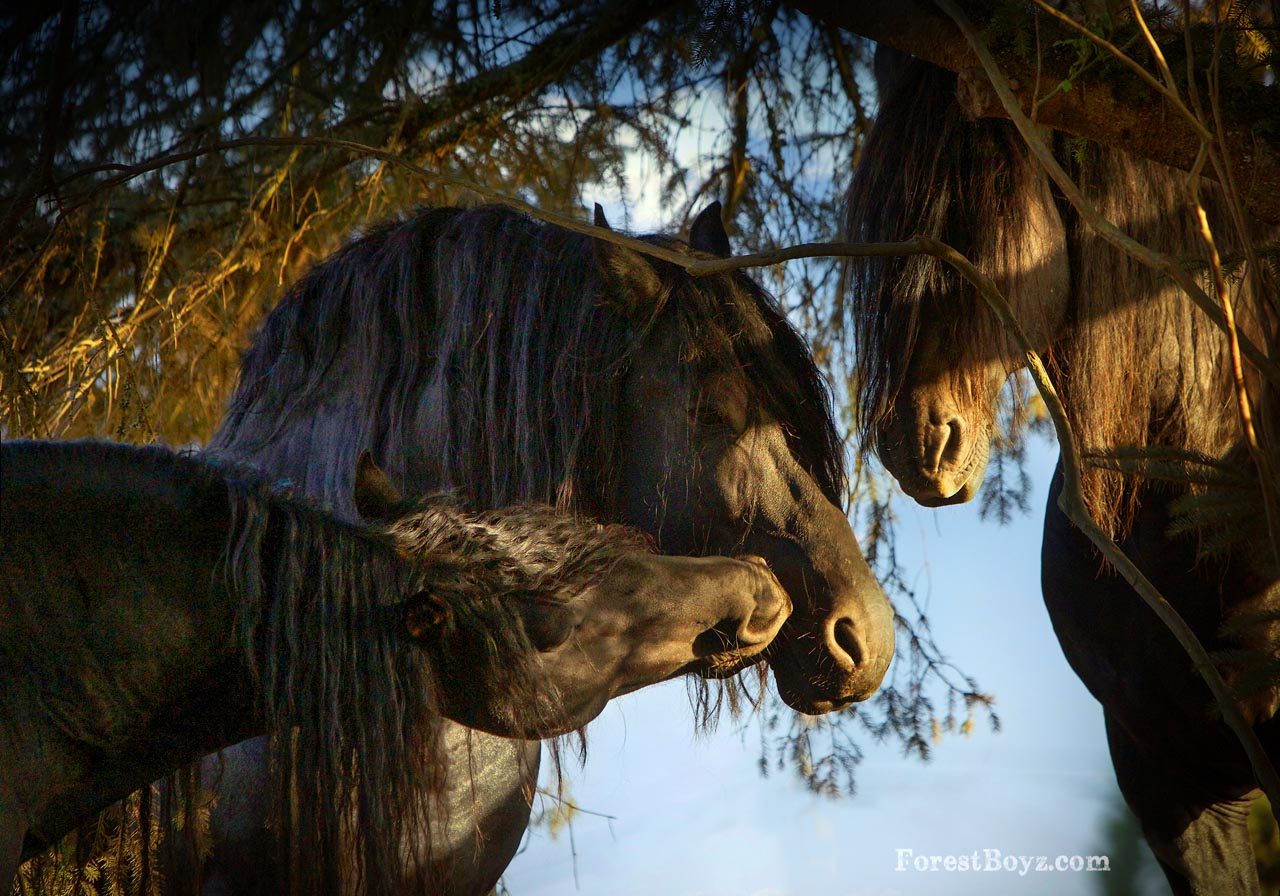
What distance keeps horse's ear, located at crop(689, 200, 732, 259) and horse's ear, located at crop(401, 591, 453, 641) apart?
1102 millimetres

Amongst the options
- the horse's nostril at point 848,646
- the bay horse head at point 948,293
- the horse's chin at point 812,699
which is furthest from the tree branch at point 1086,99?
the horse's chin at point 812,699

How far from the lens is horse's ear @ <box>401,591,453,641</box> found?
3.88 feet

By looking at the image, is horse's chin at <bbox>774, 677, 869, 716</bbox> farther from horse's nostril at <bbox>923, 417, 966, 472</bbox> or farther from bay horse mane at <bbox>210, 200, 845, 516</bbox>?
horse's nostril at <bbox>923, 417, 966, 472</bbox>

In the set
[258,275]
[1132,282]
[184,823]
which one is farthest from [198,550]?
[258,275]

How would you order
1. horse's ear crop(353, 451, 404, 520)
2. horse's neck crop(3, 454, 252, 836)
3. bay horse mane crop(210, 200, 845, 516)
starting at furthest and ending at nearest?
bay horse mane crop(210, 200, 845, 516) → horse's ear crop(353, 451, 404, 520) → horse's neck crop(3, 454, 252, 836)

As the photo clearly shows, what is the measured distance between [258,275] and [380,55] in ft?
2.48

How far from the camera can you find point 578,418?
181cm

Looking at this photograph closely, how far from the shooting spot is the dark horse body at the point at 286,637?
1133 mm

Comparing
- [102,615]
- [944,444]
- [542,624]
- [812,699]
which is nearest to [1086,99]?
[944,444]

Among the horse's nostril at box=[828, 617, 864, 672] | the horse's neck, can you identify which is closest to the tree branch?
the horse's nostril at box=[828, 617, 864, 672]

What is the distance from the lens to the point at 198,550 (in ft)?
3.89

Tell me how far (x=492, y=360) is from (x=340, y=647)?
2.44ft

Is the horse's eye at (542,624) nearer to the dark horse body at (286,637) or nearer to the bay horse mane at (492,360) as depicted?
the dark horse body at (286,637)

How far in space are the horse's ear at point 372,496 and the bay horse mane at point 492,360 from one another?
471 mm
